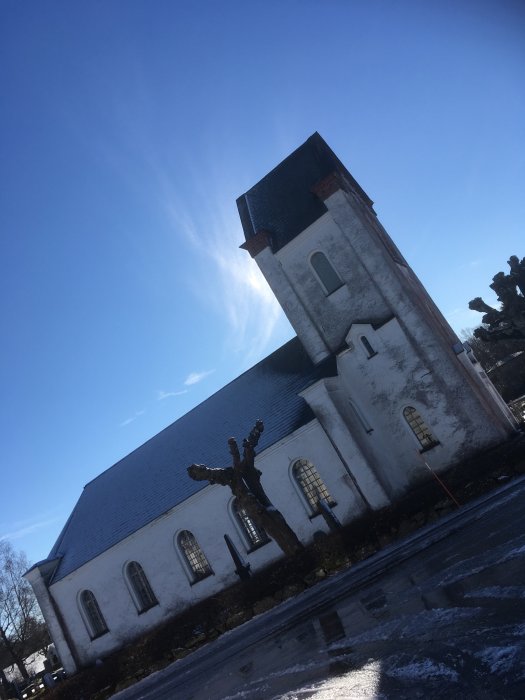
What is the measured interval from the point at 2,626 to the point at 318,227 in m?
42.7

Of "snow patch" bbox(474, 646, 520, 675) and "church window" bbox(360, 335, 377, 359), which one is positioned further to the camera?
"church window" bbox(360, 335, 377, 359)

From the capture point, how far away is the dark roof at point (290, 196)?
78.5 feet

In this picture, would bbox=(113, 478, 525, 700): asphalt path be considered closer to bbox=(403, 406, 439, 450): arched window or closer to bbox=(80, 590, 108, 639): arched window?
bbox=(403, 406, 439, 450): arched window

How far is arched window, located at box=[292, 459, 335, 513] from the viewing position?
1959cm

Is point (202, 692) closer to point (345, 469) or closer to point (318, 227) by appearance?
point (345, 469)

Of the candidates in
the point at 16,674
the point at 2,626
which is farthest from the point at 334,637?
the point at 16,674

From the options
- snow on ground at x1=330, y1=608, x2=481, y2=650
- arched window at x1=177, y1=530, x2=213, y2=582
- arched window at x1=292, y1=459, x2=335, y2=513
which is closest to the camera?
snow on ground at x1=330, y1=608, x2=481, y2=650

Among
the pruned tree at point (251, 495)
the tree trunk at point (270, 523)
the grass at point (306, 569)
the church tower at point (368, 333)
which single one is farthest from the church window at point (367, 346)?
the tree trunk at point (270, 523)

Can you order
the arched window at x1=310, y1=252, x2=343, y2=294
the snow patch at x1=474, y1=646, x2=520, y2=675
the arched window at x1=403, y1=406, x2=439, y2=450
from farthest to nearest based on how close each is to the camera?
the arched window at x1=310, y1=252, x2=343, y2=294 → the arched window at x1=403, y1=406, x2=439, y2=450 → the snow patch at x1=474, y1=646, x2=520, y2=675

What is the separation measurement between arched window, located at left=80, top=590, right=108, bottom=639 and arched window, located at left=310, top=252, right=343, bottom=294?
20.5m

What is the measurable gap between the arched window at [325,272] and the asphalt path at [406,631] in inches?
516

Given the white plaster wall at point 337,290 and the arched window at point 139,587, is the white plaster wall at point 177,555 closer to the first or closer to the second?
the arched window at point 139,587

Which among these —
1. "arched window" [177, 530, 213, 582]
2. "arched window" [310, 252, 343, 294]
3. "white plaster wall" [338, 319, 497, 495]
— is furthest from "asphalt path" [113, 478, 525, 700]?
"arched window" [310, 252, 343, 294]

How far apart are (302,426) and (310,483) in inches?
102
